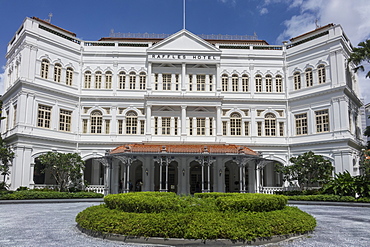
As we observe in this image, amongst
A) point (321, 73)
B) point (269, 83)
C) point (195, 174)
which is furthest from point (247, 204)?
point (269, 83)

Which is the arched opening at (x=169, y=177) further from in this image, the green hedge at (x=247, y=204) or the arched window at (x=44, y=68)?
the green hedge at (x=247, y=204)

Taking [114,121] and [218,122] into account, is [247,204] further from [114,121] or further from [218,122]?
[114,121]

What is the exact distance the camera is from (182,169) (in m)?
29.7

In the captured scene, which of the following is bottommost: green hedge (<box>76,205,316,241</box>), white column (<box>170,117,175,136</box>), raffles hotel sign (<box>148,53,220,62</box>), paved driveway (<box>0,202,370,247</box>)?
paved driveway (<box>0,202,370,247</box>)

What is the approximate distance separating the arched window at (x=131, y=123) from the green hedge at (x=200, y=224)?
21.6 metres

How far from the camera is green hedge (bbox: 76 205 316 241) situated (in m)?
8.45

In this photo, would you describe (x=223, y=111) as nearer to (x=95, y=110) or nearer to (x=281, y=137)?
(x=281, y=137)

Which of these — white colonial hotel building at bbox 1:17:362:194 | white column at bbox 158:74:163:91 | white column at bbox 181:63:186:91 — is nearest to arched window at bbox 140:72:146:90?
white colonial hotel building at bbox 1:17:362:194

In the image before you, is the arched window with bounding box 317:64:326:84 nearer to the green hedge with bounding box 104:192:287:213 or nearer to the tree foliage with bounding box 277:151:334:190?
the tree foliage with bounding box 277:151:334:190

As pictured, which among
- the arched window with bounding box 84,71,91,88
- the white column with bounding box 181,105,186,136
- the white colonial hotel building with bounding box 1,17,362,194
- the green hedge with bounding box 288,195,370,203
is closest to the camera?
the green hedge with bounding box 288,195,370,203

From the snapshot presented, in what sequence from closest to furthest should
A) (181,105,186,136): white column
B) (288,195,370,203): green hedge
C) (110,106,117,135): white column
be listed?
(288,195,370,203): green hedge
(181,105,186,136): white column
(110,106,117,135): white column

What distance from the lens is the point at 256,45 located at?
3338 cm

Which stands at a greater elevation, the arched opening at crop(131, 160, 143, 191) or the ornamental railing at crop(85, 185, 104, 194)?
the arched opening at crop(131, 160, 143, 191)

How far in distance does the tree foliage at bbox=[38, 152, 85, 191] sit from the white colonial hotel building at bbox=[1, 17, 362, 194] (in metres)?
2.35
